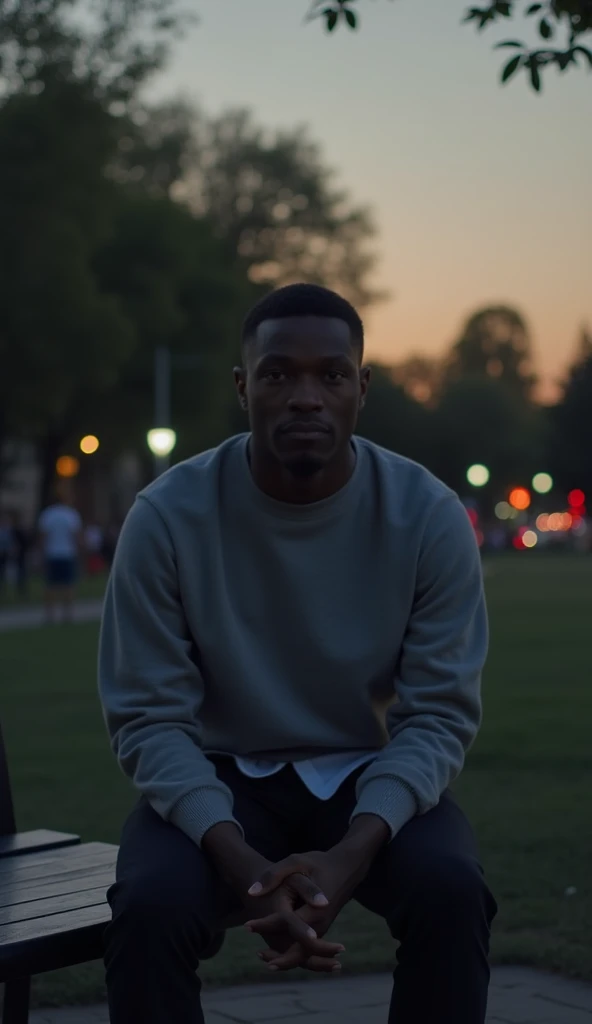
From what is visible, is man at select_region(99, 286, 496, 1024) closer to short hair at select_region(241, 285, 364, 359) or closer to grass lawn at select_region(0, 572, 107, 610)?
short hair at select_region(241, 285, 364, 359)

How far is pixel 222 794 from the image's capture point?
10.9 ft

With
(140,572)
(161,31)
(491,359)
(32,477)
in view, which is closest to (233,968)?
(140,572)

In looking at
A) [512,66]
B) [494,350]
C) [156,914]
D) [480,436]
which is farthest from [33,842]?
[494,350]

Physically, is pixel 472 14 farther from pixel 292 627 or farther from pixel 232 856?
pixel 232 856

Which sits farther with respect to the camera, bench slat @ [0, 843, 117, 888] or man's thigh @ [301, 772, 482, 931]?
bench slat @ [0, 843, 117, 888]

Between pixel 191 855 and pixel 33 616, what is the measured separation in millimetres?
24352

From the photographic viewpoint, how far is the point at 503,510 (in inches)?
4715

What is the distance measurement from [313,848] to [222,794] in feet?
1.17

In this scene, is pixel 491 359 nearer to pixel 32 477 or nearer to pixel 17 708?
pixel 32 477

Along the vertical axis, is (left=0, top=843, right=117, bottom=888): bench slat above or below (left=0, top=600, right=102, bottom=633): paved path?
above

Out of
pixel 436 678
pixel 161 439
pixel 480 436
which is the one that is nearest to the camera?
pixel 436 678

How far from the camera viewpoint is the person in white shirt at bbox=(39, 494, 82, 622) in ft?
79.4

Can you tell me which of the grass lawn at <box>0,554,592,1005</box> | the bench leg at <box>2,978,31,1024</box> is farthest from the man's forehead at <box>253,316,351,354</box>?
the grass lawn at <box>0,554,592,1005</box>

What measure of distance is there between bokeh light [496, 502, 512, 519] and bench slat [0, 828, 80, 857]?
113 m
